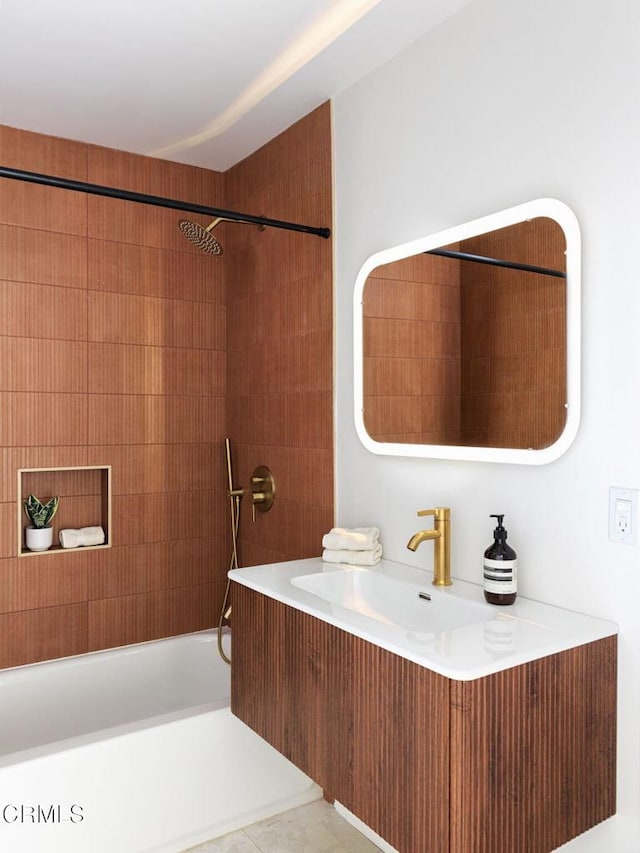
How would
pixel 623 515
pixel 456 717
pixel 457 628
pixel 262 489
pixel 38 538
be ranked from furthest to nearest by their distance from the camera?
1. pixel 262 489
2. pixel 38 538
3. pixel 457 628
4. pixel 623 515
5. pixel 456 717

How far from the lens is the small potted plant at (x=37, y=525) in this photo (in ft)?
9.18

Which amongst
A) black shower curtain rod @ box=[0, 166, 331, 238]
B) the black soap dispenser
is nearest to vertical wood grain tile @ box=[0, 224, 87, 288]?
black shower curtain rod @ box=[0, 166, 331, 238]

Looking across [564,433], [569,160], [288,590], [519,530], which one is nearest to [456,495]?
[519,530]

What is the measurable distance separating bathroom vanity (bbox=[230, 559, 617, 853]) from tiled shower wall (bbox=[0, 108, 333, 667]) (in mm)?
883

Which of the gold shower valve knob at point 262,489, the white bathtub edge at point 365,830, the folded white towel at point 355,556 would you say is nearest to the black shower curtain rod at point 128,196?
the gold shower valve knob at point 262,489

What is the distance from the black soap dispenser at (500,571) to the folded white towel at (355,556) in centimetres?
52

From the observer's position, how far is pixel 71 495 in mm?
2951

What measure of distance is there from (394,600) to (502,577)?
16.4 inches

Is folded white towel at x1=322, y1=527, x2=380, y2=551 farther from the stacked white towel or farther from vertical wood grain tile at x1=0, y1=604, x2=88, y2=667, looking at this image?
vertical wood grain tile at x1=0, y1=604, x2=88, y2=667

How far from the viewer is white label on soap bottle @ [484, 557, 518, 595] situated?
5.57 feet

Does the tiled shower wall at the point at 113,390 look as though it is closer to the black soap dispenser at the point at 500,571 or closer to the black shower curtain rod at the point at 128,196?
the black shower curtain rod at the point at 128,196

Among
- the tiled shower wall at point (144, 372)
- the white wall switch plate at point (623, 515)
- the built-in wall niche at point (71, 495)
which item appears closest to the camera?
the white wall switch plate at point (623, 515)

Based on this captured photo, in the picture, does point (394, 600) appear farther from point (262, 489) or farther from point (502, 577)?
point (262, 489)

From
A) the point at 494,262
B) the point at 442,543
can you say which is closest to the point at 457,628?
the point at 442,543
